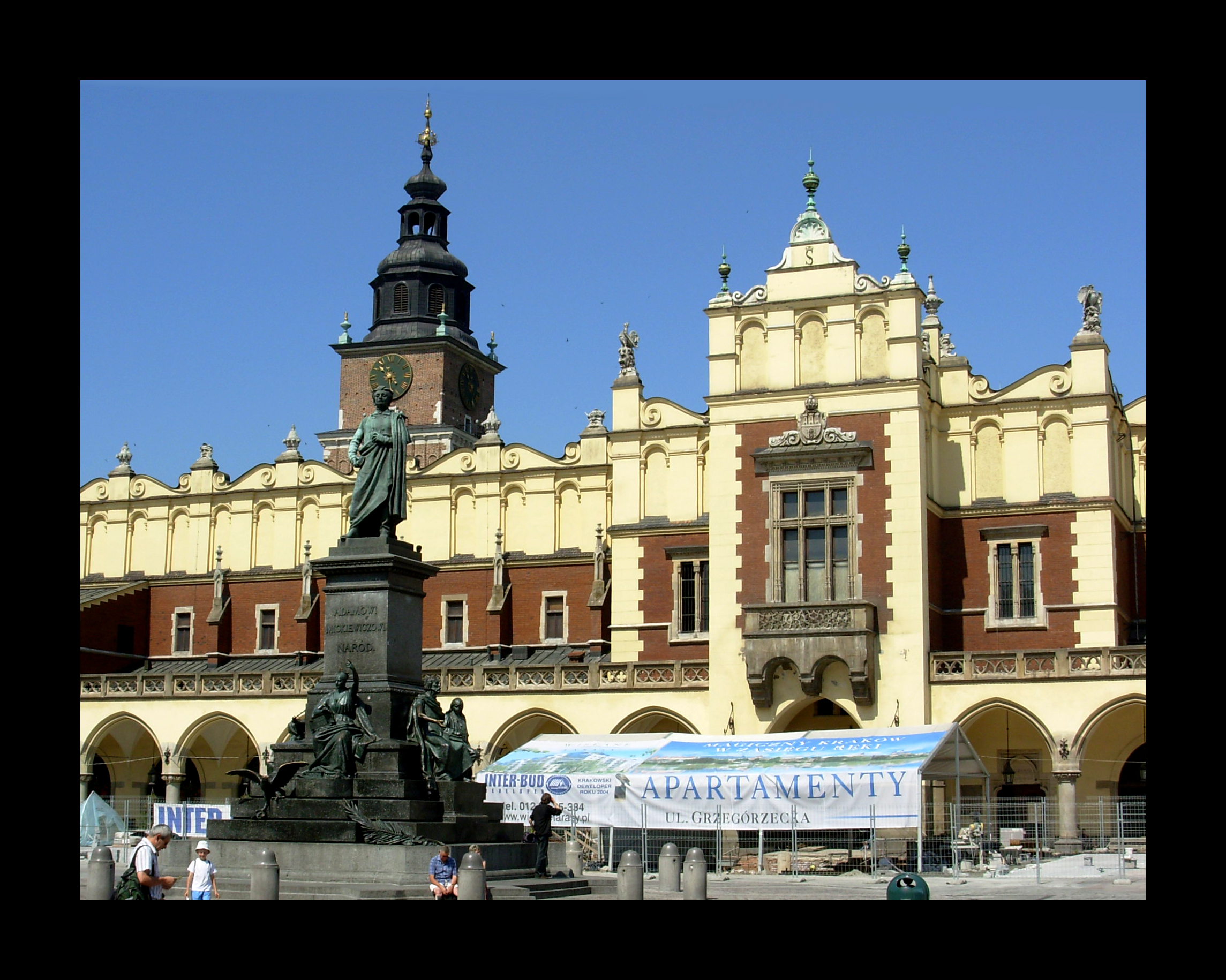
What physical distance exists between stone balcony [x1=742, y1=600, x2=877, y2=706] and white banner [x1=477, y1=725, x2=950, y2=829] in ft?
12.5

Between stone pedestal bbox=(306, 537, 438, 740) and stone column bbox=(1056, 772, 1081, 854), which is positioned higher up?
stone pedestal bbox=(306, 537, 438, 740)

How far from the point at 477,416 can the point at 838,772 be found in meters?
48.4

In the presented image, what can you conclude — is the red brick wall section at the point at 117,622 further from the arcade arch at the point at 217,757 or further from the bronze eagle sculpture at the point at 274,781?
the bronze eagle sculpture at the point at 274,781

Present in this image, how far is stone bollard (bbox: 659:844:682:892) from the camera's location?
2184cm

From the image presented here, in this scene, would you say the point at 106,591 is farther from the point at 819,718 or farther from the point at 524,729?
the point at 819,718

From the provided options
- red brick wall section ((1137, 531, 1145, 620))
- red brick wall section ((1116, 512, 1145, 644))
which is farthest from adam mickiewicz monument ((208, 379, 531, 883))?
red brick wall section ((1137, 531, 1145, 620))

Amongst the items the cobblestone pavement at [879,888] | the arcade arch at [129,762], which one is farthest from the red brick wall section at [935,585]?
the arcade arch at [129,762]

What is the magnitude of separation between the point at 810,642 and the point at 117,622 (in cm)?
2462

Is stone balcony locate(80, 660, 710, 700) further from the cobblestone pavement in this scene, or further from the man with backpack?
the man with backpack

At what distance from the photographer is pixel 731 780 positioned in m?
32.4

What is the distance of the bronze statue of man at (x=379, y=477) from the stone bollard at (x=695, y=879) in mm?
6470

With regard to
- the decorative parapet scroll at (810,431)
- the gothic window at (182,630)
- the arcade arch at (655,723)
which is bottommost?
Result: the arcade arch at (655,723)

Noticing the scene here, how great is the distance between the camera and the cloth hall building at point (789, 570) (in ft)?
132
